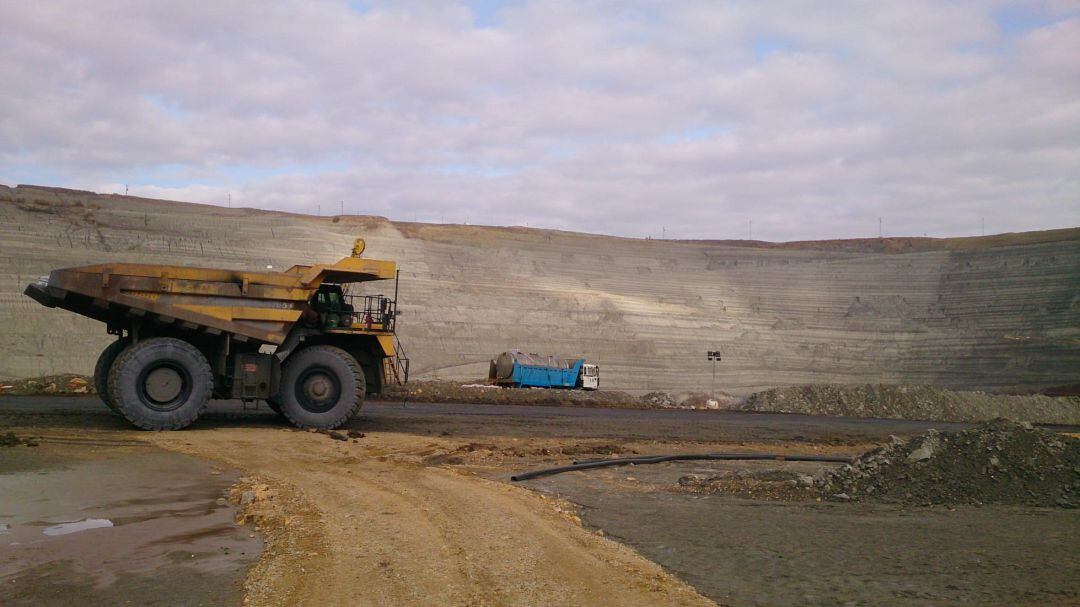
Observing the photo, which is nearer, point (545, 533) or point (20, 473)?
point (545, 533)

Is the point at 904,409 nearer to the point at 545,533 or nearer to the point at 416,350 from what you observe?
the point at 416,350

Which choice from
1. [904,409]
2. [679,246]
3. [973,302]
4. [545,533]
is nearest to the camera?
[545,533]

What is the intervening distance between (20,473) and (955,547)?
11.8 metres

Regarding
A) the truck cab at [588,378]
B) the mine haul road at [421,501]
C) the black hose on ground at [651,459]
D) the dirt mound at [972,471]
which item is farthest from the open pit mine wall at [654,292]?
the dirt mound at [972,471]

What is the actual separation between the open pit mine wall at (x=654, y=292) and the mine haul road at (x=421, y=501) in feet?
85.4

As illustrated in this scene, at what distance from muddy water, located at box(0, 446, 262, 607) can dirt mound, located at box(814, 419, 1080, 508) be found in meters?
8.41

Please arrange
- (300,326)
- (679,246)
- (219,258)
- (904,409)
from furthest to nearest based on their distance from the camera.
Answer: (679,246), (219,258), (904,409), (300,326)

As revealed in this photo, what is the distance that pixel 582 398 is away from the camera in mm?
38875

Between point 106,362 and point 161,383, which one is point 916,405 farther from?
point 106,362

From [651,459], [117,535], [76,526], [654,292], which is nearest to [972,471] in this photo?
[651,459]

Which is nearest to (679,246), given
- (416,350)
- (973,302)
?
(973,302)

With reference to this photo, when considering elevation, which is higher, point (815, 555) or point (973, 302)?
point (973, 302)

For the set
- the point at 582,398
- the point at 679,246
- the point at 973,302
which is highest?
the point at 679,246

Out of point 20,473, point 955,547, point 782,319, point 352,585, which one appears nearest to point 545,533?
point 352,585
